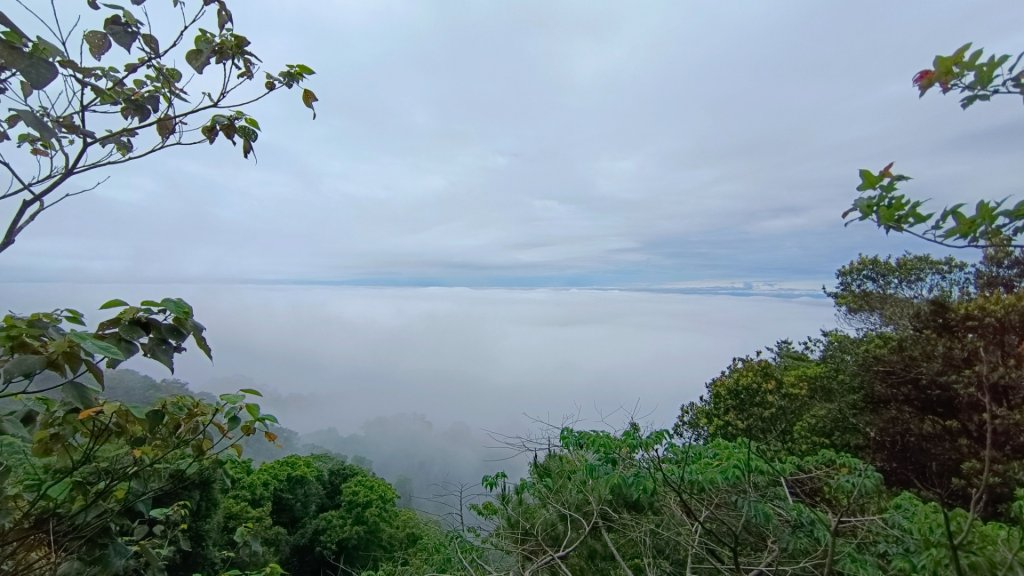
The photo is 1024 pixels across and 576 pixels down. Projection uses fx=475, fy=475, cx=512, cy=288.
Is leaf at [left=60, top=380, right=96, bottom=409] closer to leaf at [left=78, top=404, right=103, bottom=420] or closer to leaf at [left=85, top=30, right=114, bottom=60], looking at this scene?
leaf at [left=78, top=404, right=103, bottom=420]

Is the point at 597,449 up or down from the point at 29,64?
down

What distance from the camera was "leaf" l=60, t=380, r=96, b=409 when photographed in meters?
1.02

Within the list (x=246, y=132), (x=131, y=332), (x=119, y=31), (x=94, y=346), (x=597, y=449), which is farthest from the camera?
(x=597, y=449)

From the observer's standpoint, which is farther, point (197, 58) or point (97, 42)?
point (197, 58)

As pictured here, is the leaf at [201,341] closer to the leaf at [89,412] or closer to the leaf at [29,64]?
the leaf at [89,412]

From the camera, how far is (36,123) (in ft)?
3.30

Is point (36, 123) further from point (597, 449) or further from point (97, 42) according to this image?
point (597, 449)

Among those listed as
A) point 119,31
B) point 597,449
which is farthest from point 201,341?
point 597,449

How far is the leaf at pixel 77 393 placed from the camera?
3.35ft

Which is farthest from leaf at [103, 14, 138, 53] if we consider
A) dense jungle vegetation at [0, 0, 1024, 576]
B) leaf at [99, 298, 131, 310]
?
leaf at [99, 298, 131, 310]

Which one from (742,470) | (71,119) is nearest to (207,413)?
(71,119)

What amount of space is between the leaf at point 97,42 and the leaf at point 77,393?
38.6 inches

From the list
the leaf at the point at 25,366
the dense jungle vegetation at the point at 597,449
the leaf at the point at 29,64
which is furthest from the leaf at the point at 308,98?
the leaf at the point at 25,366

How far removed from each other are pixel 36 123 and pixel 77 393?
22.9 inches
